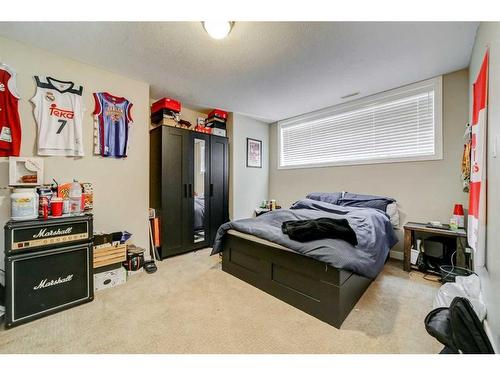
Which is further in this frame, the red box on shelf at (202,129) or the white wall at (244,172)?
the white wall at (244,172)

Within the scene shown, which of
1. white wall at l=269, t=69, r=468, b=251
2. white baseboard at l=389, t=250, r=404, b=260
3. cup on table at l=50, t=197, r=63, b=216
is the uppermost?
white wall at l=269, t=69, r=468, b=251

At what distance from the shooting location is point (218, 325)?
153 cm

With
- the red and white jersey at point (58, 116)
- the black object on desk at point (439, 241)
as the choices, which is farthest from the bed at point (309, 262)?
the red and white jersey at point (58, 116)

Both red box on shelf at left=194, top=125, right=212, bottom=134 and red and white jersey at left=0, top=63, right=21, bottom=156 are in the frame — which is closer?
red and white jersey at left=0, top=63, right=21, bottom=156

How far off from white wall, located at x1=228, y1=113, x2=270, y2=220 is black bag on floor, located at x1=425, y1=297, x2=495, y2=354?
307 centimetres

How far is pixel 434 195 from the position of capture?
263 cm

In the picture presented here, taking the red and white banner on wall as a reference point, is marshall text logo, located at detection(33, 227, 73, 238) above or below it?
below

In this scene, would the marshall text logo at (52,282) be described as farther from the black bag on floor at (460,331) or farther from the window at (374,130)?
the window at (374,130)

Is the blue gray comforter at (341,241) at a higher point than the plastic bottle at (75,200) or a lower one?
lower

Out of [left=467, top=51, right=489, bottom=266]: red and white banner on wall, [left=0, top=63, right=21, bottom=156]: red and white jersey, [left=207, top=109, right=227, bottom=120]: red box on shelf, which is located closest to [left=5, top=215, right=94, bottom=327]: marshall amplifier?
[left=0, top=63, right=21, bottom=156]: red and white jersey

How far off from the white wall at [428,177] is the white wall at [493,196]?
4.18 feet

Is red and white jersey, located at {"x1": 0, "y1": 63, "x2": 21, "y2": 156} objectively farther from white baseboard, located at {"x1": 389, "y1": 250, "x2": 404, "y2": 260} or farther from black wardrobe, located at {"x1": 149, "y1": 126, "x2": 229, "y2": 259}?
white baseboard, located at {"x1": 389, "y1": 250, "x2": 404, "y2": 260}

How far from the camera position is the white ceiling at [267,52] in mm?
1738

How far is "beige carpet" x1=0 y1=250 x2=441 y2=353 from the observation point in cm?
132
